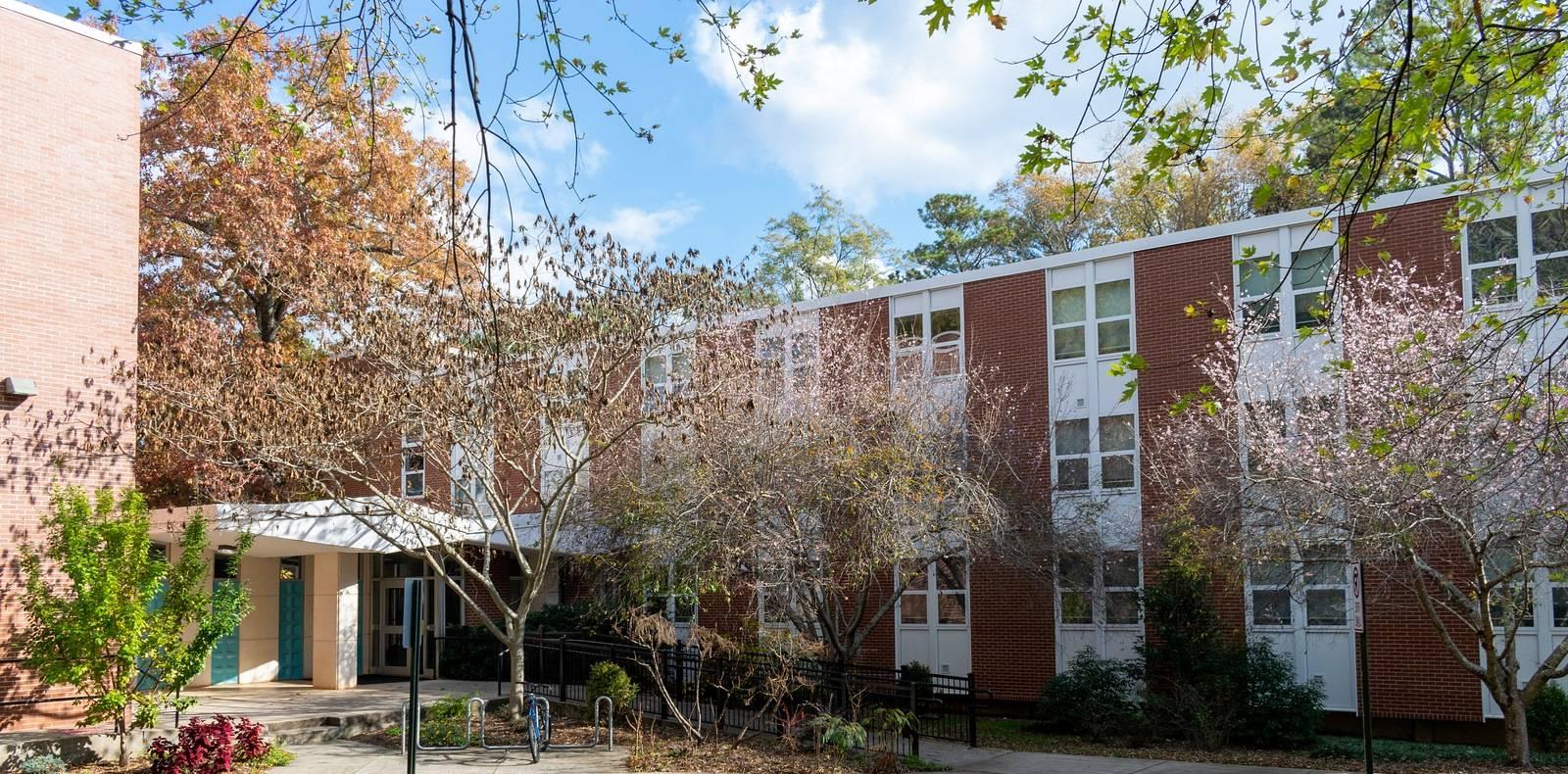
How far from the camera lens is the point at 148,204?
26.1 meters

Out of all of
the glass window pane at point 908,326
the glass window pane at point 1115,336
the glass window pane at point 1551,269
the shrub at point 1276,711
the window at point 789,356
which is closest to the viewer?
the shrub at point 1276,711

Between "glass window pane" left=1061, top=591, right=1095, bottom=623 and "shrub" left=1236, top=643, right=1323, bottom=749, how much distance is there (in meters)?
3.87

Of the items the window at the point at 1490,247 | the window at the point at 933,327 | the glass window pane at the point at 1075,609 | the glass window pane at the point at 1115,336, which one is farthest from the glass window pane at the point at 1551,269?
the window at the point at 933,327

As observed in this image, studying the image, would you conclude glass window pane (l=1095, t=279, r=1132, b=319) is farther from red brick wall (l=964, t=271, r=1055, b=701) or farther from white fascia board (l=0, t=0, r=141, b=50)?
white fascia board (l=0, t=0, r=141, b=50)

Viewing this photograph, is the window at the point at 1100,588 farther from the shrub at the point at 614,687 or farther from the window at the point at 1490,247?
the shrub at the point at 614,687

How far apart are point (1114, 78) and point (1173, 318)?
1626 centimetres

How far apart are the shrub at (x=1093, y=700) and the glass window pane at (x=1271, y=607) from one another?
2.40 metres

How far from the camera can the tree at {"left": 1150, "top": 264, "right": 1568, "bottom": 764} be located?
15031mm

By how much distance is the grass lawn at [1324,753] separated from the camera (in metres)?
16.5

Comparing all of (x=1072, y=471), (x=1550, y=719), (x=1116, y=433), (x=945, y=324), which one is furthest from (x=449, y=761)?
(x=1550, y=719)

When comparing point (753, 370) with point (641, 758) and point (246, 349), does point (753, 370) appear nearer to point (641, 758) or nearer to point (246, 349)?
point (641, 758)

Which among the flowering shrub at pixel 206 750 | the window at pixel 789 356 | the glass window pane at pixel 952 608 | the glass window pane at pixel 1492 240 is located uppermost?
the glass window pane at pixel 1492 240

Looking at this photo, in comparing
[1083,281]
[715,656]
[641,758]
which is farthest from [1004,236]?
[641,758]

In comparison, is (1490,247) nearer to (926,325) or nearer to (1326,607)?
(1326,607)
